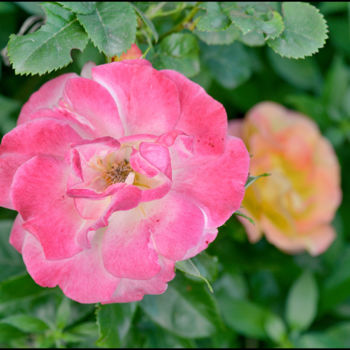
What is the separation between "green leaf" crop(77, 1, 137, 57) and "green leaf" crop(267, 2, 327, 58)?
0.19 meters

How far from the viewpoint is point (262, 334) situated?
977 millimetres

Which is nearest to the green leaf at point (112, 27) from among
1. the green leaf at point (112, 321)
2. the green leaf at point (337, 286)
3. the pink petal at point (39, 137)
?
the pink petal at point (39, 137)

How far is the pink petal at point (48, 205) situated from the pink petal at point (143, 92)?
105 mm

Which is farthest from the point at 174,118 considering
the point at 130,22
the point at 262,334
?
the point at 262,334

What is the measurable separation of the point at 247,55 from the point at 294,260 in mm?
475

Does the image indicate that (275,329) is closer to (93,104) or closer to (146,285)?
(146,285)

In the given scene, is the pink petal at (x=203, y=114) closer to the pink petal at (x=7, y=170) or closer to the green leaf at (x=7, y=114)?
the pink petal at (x=7, y=170)

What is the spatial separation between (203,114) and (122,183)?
0.12 m

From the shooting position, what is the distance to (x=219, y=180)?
1.81 feet

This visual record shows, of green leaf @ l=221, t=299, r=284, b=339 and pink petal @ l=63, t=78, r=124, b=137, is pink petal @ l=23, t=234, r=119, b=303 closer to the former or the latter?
pink petal @ l=63, t=78, r=124, b=137

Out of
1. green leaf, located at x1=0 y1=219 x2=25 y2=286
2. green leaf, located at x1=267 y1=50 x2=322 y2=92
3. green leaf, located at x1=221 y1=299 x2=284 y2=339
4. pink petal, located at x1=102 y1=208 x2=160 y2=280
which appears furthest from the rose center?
green leaf, located at x1=267 y1=50 x2=322 y2=92

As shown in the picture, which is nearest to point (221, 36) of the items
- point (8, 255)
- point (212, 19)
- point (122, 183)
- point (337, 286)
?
point (212, 19)

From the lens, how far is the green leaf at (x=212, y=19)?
0.63 meters

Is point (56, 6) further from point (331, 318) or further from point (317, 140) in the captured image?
point (331, 318)
